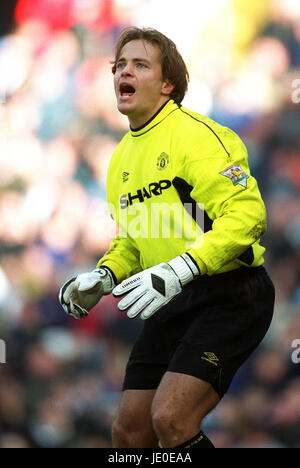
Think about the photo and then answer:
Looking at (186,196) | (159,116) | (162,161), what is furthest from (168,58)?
(186,196)

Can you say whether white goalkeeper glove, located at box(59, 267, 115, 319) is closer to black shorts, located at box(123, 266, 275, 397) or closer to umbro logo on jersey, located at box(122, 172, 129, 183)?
black shorts, located at box(123, 266, 275, 397)

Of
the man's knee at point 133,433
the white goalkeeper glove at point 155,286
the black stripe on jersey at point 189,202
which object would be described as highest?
the black stripe on jersey at point 189,202

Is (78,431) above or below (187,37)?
below

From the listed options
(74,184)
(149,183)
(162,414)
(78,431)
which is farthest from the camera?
(74,184)

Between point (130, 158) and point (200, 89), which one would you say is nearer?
point (130, 158)

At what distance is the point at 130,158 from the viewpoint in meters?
3.02

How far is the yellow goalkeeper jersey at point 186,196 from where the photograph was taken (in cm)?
254

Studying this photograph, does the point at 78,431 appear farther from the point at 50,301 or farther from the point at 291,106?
the point at 291,106

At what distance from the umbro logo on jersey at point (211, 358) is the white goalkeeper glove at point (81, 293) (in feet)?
1.86

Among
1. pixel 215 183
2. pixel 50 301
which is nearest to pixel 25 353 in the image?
pixel 50 301

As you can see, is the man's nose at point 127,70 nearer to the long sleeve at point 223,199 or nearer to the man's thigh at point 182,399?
the long sleeve at point 223,199

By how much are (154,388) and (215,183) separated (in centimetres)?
85

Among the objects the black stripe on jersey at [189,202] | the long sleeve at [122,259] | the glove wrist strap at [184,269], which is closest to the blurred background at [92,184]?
the long sleeve at [122,259]

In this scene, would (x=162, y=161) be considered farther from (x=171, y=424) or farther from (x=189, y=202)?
(x=171, y=424)
